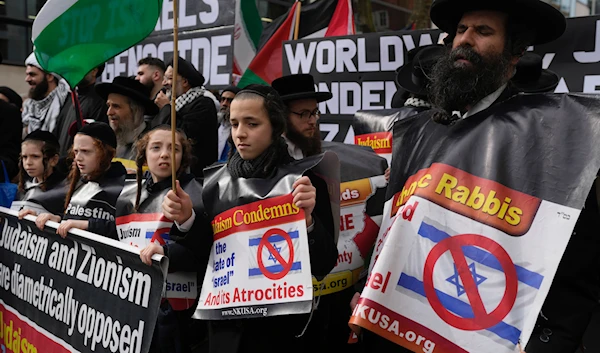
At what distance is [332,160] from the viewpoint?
270 cm

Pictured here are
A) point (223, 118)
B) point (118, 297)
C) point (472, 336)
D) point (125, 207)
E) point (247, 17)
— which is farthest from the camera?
point (247, 17)

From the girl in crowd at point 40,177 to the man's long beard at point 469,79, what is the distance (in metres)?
3.12

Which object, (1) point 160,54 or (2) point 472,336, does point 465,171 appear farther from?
(1) point 160,54

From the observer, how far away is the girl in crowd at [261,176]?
2.74 m

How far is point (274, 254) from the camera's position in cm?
259

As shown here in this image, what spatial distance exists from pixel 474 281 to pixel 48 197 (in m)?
→ 3.46

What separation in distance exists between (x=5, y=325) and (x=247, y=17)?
4.35m

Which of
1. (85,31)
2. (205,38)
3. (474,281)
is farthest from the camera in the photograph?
(205,38)

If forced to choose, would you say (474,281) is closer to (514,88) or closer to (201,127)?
(514,88)

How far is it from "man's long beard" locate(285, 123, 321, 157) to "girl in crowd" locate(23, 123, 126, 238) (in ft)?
4.04

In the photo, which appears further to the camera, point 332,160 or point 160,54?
point 160,54

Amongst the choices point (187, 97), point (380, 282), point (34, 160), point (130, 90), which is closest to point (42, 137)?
point (34, 160)

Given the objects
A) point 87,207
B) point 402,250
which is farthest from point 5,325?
point 402,250

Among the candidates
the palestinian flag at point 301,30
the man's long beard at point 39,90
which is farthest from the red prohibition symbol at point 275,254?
the man's long beard at point 39,90
